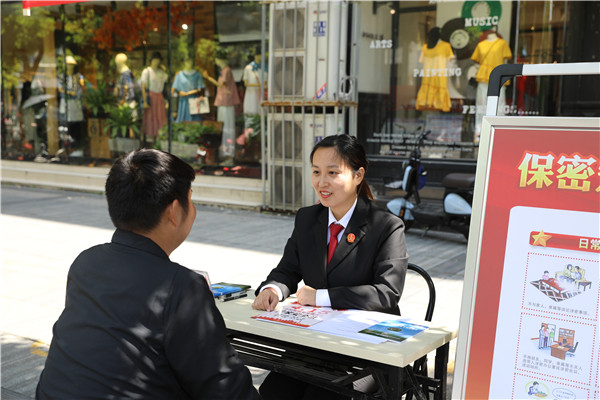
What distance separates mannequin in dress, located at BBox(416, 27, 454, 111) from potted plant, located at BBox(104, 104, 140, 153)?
6407 mm

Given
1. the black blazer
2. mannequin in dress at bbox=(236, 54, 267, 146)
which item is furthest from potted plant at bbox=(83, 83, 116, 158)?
the black blazer

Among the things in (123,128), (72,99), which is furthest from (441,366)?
(72,99)

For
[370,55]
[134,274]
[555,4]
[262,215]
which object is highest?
[555,4]

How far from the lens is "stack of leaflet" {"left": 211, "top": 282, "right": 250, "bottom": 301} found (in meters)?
3.00

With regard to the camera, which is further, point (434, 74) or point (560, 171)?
point (434, 74)

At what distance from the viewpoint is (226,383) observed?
1813 mm

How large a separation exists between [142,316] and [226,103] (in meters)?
10.7

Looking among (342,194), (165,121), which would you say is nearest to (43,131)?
(165,121)

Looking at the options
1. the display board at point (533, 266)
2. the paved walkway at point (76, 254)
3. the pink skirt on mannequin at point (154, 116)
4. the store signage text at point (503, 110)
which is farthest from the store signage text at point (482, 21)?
the display board at point (533, 266)

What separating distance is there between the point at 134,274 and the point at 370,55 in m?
9.65

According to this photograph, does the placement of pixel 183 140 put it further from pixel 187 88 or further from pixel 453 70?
pixel 453 70

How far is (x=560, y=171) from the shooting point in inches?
81.2

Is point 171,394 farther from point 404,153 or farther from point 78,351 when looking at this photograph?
point 404,153

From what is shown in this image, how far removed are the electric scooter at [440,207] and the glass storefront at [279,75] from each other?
1701mm
